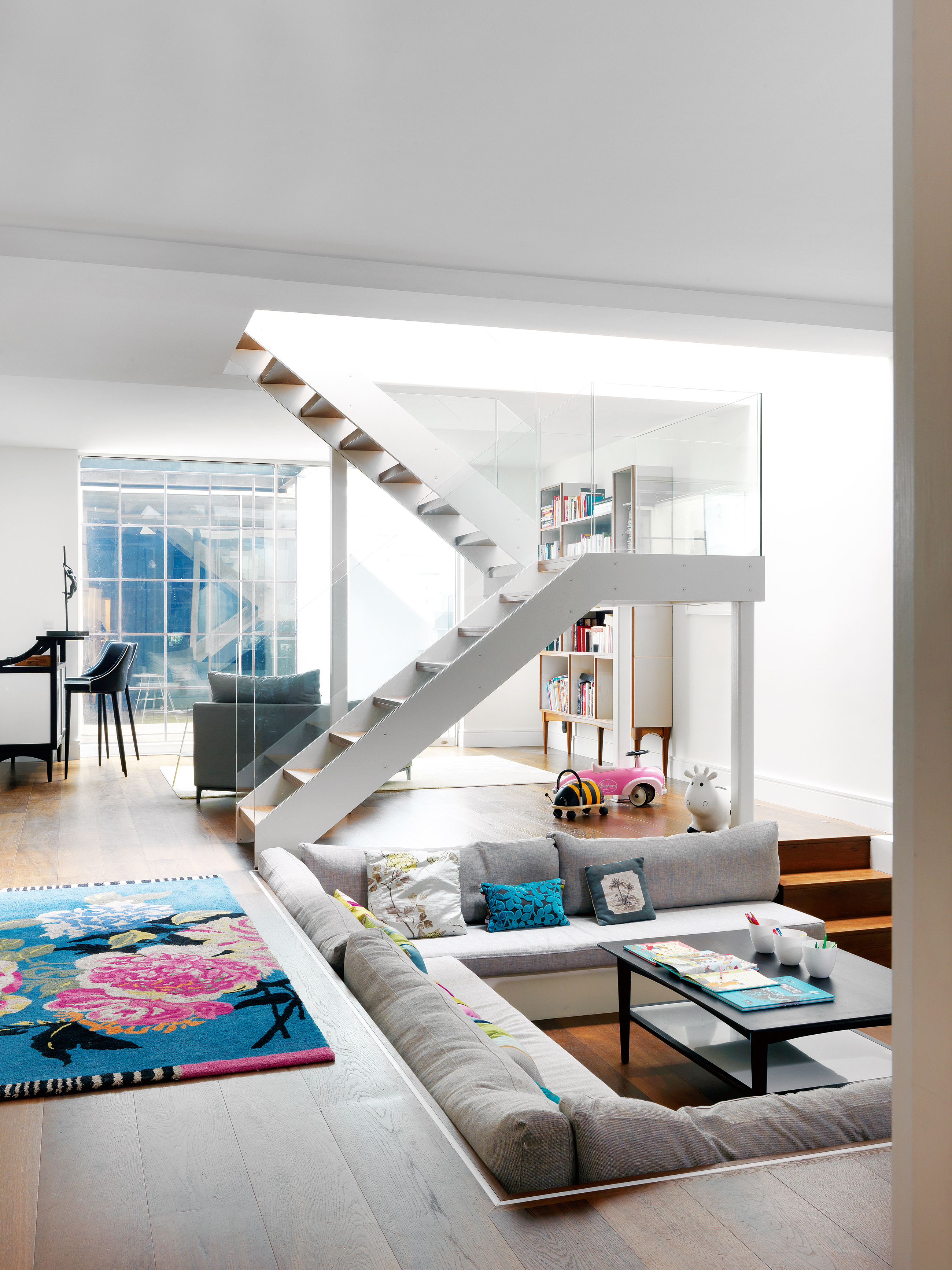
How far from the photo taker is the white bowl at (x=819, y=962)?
4.24 meters

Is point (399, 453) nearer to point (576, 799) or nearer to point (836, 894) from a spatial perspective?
point (576, 799)

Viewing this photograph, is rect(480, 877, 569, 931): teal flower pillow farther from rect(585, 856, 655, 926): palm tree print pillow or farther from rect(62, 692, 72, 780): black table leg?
rect(62, 692, 72, 780): black table leg

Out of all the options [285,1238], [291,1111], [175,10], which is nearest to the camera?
[285,1238]

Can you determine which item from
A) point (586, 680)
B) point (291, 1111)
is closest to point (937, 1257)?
point (291, 1111)

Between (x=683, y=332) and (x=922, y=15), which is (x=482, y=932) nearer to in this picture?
(x=683, y=332)

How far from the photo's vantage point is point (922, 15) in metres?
1.15

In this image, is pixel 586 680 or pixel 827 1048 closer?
pixel 827 1048

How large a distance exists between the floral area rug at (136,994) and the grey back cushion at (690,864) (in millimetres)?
1779

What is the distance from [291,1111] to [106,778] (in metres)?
5.99

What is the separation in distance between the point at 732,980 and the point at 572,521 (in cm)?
276

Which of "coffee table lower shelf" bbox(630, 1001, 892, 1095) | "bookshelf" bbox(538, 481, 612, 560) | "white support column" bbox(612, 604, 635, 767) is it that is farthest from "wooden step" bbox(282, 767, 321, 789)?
"white support column" bbox(612, 604, 635, 767)

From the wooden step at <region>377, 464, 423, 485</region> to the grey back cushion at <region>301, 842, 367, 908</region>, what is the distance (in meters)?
2.47

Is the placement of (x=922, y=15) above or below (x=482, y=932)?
above

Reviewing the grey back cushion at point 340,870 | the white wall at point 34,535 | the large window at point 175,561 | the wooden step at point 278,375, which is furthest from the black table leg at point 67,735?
the grey back cushion at point 340,870
